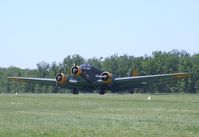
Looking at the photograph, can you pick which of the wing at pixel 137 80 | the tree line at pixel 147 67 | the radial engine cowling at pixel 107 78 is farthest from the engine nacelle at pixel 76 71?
the tree line at pixel 147 67

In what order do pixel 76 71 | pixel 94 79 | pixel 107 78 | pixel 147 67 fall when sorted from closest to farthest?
pixel 107 78, pixel 76 71, pixel 94 79, pixel 147 67

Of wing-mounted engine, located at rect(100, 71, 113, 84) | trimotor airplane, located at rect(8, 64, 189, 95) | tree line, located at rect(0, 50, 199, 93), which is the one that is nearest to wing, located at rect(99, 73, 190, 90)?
trimotor airplane, located at rect(8, 64, 189, 95)

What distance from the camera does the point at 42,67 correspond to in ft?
530

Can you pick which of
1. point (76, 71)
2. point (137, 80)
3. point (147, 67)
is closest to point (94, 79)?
point (76, 71)

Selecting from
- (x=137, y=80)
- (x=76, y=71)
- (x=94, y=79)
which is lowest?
(x=137, y=80)

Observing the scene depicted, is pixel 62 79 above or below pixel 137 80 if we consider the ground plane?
above

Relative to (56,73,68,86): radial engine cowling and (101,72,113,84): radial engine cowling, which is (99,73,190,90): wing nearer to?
(101,72,113,84): radial engine cowling

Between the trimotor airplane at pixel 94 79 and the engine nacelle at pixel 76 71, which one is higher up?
the engine nacelle at pixel 76 71

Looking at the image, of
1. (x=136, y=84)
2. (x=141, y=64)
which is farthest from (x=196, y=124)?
(x=141, y=64)

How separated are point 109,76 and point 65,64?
90.9 meters

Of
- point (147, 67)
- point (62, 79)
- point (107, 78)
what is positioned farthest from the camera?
point (147, 67)

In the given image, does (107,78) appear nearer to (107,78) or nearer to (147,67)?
(107,78)

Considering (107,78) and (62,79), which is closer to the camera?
(107,78)

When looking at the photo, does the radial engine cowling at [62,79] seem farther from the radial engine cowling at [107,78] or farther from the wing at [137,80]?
the wing at [137,80]
